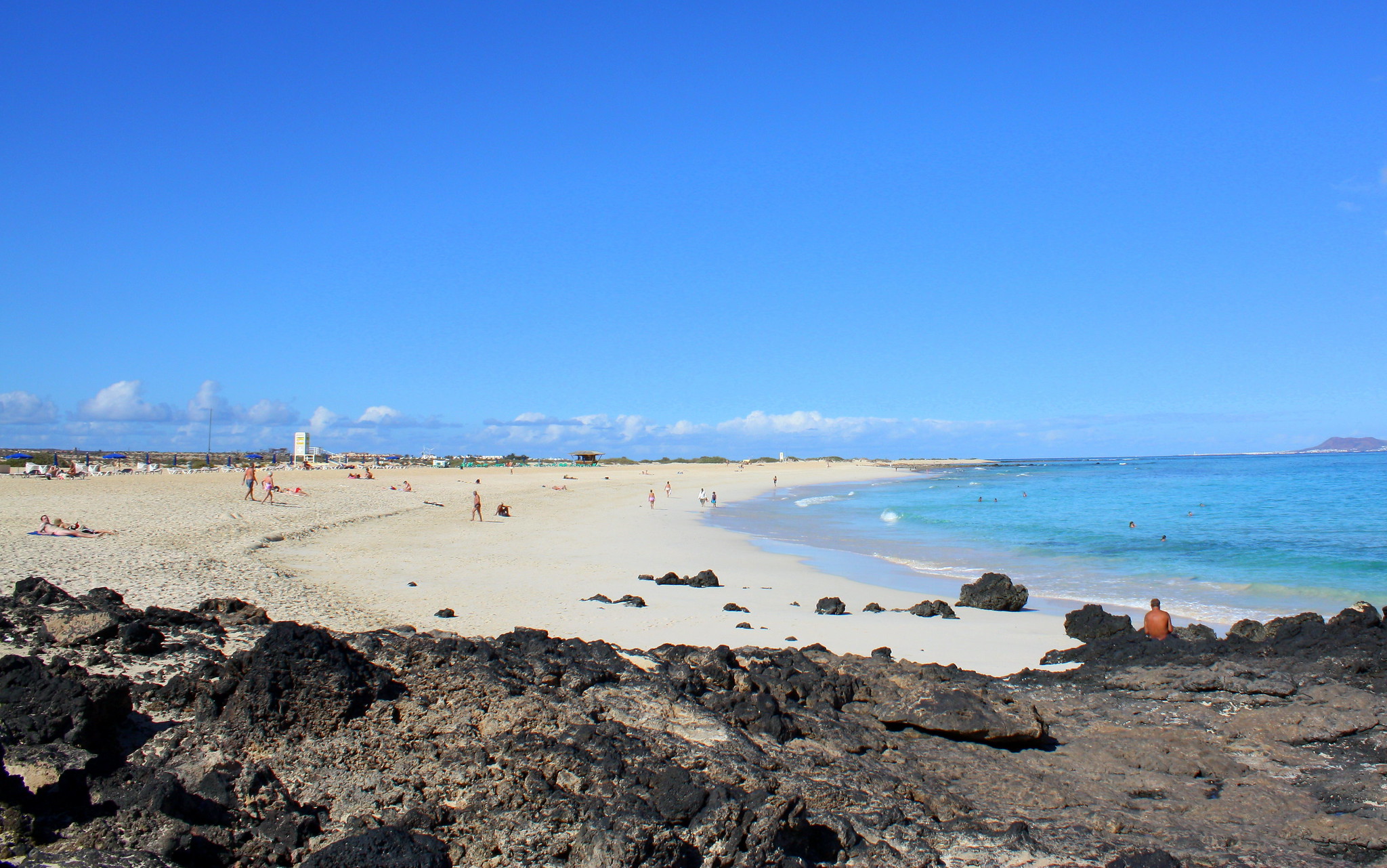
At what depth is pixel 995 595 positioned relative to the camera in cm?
1483

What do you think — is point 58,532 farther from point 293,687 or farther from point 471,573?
point 293,687

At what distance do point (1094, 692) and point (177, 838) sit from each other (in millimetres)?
7711

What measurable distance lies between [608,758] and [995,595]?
1163 cm

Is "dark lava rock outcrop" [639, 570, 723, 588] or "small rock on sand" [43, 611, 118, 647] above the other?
"small rock on sand" [43, 611, 118, 647]

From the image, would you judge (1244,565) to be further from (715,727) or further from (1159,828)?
(715,727)

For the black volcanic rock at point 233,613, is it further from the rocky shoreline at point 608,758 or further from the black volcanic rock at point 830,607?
the black volcanic rock at point 830,607

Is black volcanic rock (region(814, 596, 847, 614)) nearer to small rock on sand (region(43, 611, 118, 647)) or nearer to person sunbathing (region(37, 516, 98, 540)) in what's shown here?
small rock on sand (region(43, 611, 118, 647))

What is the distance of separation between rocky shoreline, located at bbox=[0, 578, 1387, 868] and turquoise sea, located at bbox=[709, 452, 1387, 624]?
32.9 feet

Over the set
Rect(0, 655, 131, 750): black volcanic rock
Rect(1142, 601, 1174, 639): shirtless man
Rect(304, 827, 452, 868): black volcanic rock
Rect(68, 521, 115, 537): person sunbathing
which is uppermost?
Rect(0, 655, 131, 750): black volcanic rock

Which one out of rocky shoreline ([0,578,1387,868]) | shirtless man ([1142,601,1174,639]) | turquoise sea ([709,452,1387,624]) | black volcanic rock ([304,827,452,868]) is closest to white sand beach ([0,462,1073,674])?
shirtless man ([1142,601,1174,639])

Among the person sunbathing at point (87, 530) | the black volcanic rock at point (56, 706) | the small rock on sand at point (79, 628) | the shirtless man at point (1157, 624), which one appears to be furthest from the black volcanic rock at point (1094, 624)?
the person sunbathing at point (87, 530)

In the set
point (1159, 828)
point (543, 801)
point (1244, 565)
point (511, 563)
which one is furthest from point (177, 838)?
point (1244, 565)

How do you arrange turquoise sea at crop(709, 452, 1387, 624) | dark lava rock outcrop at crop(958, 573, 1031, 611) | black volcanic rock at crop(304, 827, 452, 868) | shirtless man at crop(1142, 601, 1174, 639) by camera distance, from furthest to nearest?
turquoise sea at crop(709, 452, 1387, 624), dark lava rock outcrop at crop(958, 573, 1031, 611), shirtless man at crop(1142, 601, 1174, 639), black volcanic rock at crop(304, 827, 452, 868)

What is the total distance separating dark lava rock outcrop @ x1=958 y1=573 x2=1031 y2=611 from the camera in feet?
48.4
